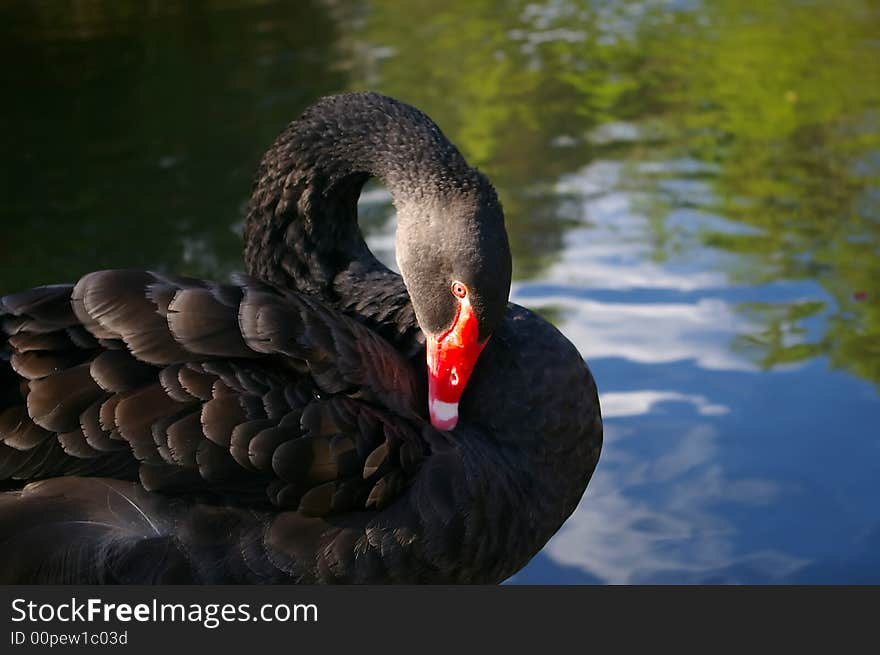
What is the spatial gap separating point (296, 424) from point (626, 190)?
3.46m

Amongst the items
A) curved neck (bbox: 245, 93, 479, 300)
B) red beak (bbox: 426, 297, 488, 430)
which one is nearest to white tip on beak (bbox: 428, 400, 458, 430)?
red beak (bbox: 426, 297, 488, 430)

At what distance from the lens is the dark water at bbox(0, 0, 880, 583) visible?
11.6 feet

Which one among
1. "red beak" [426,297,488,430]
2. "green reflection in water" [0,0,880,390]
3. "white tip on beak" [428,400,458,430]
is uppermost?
"red beak" [426,297,488,430]

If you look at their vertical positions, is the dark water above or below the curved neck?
below

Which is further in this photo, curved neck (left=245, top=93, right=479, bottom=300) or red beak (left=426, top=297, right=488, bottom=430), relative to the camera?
curved neck (left=245, top=93, right=479, bottom=300)

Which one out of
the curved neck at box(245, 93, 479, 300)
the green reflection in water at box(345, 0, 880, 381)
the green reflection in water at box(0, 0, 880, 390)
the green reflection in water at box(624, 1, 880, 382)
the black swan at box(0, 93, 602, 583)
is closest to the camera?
the black swan at box(0, 93, 602, 583)

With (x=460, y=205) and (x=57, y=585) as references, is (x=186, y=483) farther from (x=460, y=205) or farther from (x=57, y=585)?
(x=460, y=205)

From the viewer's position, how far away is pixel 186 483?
99.3 inches

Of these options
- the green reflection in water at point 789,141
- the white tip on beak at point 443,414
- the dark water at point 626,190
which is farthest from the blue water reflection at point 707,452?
the white tip on beak at point 443,414

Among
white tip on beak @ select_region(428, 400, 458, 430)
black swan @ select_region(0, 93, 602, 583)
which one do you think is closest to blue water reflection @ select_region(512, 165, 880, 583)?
black swan @ select_region(0, 93, 602, 583)

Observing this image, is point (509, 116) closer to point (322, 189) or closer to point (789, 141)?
point (789, 141)

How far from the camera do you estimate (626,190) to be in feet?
18.8

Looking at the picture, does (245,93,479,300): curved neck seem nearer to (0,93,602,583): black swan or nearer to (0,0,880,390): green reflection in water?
(0,93,602,583): black swan

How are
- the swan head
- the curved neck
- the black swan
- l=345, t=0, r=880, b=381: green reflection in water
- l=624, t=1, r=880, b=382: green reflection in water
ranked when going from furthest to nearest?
1. l=345, t=0, r=880, b=381: green reflection in water
2. l=624, t=1, r=880, b=382: green reflection in water
3. the curved neck
4. the swan head
5. the black swan
